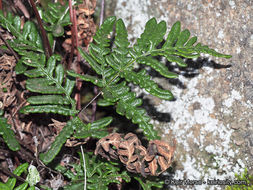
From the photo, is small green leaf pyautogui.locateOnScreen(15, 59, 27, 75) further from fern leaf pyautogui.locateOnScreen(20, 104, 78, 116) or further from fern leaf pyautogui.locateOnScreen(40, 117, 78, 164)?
fern leaf pyautogui.locateOnScreen(40, 117, 78, 164)

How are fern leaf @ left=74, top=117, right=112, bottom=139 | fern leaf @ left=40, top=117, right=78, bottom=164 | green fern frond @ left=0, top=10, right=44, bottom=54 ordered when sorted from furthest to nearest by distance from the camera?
1. green fern frond @ left=0, top=10, right=44, bottom=54
2. fern leaf @ left=74, top=117, right=112, bottom=139
3. fern leaf @ left=40, top=117, right=78, bottom=164

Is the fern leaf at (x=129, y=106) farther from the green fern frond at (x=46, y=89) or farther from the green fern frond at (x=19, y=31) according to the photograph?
the green fern frond at (x=19, y=31)

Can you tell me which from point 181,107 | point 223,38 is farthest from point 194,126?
point 223,38

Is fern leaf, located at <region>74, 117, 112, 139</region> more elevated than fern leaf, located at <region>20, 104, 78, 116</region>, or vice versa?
fern leaf, located at <region>20, 104, 78, 116</region>

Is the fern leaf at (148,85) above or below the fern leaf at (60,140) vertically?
above

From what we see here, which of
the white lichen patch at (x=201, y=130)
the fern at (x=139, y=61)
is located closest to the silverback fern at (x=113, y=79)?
A: the fern at (x=139, y=61)

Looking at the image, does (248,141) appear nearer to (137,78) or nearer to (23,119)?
(137,78)

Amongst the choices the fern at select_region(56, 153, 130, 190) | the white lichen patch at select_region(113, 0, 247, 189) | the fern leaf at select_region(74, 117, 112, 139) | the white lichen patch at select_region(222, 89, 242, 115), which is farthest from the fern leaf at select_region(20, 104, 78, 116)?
the white lichen patch at select_region(222, 89, 242, 115)
